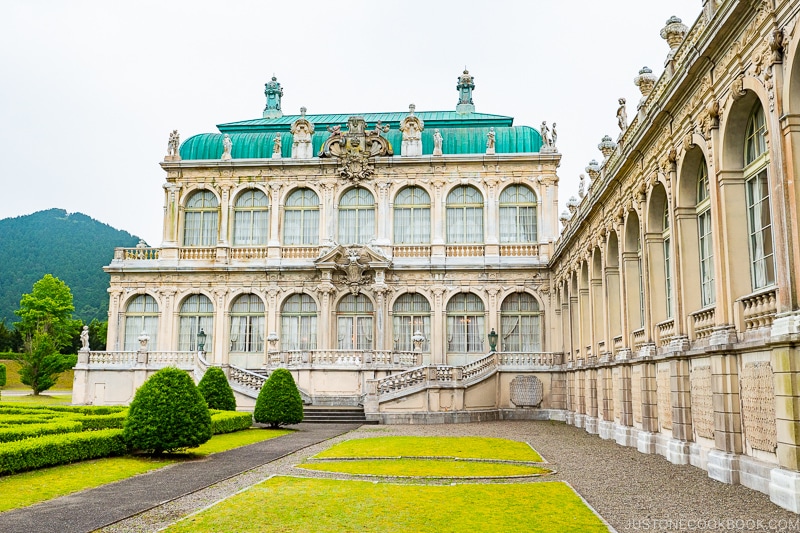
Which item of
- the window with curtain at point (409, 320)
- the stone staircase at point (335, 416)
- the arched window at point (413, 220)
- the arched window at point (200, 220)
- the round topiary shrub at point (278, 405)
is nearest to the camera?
the round topiary shrub at point (278, 405)

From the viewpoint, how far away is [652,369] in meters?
19.2

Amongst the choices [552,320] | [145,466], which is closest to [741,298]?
[145,466]

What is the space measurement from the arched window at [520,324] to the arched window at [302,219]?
429 inches

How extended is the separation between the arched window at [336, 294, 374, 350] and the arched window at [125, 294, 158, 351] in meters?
10.1

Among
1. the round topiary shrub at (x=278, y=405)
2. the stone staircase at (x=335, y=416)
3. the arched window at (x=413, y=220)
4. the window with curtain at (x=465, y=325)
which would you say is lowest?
the stone staircase at (x=335, y=416)

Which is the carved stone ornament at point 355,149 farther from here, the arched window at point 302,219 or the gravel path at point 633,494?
the gravel path at point 633,494

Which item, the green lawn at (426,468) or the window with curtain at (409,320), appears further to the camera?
the window with curtain at (409,320)

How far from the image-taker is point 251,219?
4166cm

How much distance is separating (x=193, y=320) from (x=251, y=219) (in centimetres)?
629

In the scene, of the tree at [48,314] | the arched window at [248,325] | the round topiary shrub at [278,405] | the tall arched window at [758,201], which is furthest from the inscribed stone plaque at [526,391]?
the tree at [48,314]

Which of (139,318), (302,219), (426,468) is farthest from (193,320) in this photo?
(426,468)

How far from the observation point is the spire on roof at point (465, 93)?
46250 mm

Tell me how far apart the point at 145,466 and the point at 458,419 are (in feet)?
56.0

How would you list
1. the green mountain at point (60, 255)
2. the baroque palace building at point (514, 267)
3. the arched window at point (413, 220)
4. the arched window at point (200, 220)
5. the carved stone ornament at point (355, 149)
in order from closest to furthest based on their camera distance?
the baroque palace building at point (514, 267) < the carved stone ornament at point (355, 149) < the arched window at point (413, 220) < the arched window at point (200, 220) < the green mountain at point (60, 255)
